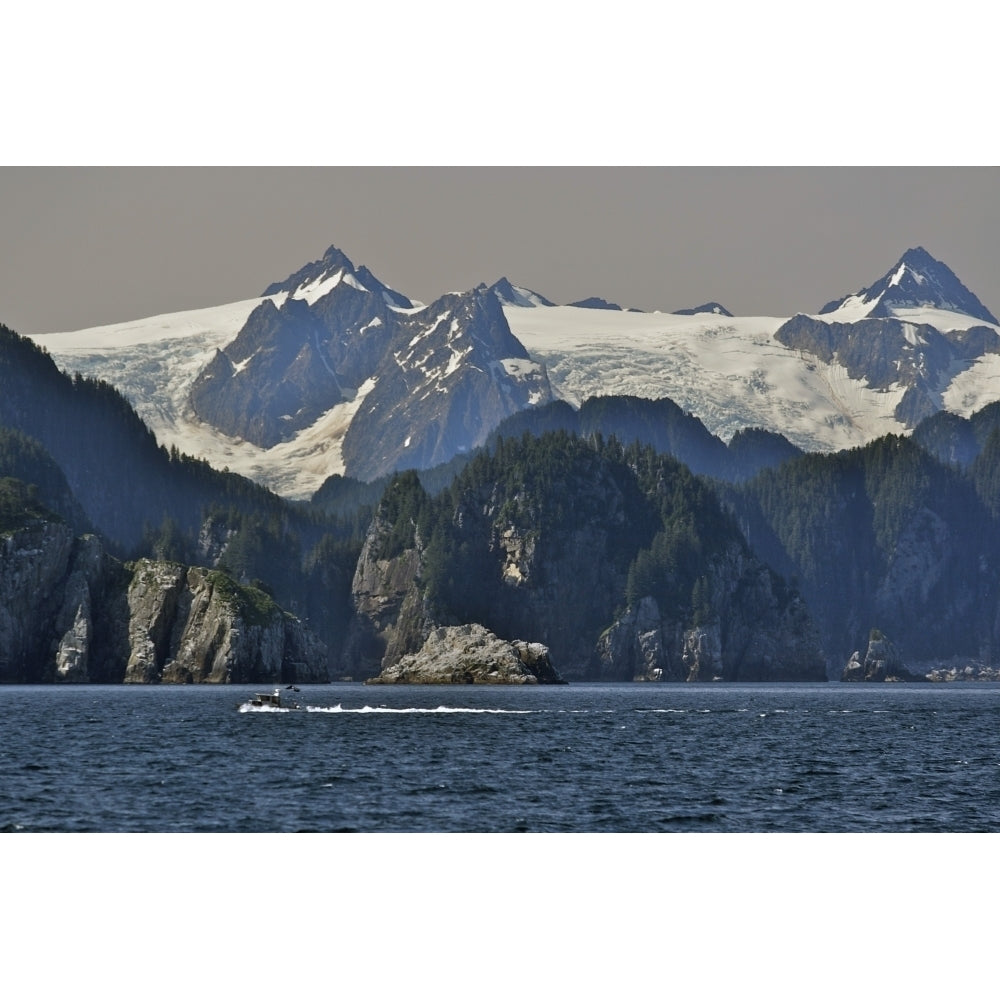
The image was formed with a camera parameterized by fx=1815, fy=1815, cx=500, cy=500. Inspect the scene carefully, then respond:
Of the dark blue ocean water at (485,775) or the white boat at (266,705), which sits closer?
the dark blue ocean water at (485,775)

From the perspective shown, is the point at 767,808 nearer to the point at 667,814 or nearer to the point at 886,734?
the point at 667,814

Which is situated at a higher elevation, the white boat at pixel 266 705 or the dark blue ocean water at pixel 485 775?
the white boat at pixel 266 705

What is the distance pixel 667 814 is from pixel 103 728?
70.8 metres

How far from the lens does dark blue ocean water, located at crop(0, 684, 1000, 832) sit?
3634 inches

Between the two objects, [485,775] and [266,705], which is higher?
[266,705]

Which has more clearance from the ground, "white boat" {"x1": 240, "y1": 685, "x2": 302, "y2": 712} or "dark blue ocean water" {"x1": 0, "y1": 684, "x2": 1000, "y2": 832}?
"white boat" {"x1": 240, "y1": 685, "x2": 302, "y2": 712}

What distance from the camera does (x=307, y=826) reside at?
8875cm

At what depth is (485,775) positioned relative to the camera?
11338 cm

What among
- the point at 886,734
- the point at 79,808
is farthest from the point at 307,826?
the point at 886,734

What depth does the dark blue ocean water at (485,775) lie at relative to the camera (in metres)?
92.3

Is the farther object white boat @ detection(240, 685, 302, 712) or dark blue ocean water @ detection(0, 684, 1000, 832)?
white boat @ detection(240, 685, 302, 712)

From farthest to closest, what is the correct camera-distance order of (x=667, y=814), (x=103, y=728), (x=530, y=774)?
(x=103, y=728) → (x=530, y=774) → (x=667, y=814)

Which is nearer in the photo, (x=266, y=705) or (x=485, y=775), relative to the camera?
(x=485, y=775)
